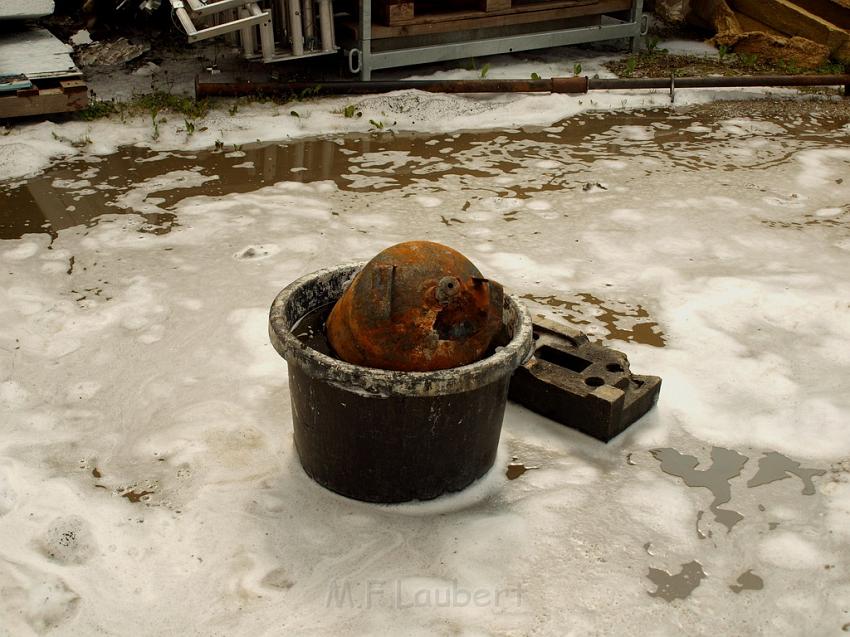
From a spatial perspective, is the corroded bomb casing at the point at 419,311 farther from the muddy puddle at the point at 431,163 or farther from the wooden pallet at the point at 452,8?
the wooden pallet at the point at 452,8

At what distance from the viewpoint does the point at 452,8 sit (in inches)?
254

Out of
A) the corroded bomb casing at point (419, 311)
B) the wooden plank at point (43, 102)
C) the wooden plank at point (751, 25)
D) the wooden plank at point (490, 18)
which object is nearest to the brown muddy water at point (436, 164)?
the wooden plank at point (43, 102)

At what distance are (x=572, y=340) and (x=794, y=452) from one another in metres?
0.80

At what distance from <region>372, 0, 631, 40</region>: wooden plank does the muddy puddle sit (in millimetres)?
1036

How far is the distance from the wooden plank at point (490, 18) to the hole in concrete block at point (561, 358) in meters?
3.65

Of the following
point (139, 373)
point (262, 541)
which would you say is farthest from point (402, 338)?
point (139, 373)

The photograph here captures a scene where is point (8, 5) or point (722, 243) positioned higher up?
point (8, 5)

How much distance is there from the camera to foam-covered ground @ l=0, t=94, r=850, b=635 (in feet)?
7.13

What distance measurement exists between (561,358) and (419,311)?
942 mm

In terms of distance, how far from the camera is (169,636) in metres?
2.04

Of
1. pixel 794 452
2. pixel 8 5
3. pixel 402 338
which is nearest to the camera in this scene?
pixel 402 338

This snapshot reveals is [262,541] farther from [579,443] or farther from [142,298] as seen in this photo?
[142,298]

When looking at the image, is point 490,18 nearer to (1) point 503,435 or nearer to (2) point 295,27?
(2) point 295,27

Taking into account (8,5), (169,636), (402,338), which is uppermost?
(8,5)
